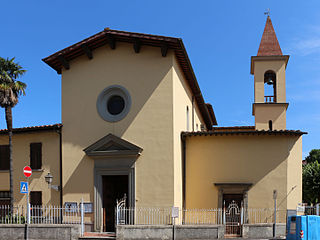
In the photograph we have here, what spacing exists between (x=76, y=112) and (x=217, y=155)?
272 inches

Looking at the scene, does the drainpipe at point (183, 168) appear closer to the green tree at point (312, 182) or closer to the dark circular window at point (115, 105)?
the dark circular window at point (115, 105)

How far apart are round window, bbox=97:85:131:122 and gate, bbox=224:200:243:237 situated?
641cm

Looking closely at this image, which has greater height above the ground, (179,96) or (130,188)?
(179,96)

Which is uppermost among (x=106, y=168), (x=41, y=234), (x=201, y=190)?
(x=106, y=168)

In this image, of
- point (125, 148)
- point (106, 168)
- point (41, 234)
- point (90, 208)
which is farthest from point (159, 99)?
point (41, 234)

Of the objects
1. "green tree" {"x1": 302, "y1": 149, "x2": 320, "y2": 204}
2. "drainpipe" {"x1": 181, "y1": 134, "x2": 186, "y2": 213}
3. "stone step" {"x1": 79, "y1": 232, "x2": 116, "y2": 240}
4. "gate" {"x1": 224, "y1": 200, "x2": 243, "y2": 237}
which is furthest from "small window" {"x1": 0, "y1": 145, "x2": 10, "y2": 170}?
"green tree" {"x1": 302, "y1": 149, "x2": 320, "y2": 204}

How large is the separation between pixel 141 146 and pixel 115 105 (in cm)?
241

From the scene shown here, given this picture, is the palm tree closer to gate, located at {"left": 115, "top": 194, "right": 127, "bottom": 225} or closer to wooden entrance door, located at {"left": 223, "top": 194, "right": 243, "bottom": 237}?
gate, located at {"left": 115, "top": 194, "right": 127, "bottom": 225}

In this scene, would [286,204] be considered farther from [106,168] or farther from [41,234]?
[41,234]

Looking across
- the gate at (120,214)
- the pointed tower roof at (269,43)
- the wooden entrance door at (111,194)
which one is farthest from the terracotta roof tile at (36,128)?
the pointed tower roof at (269,43)

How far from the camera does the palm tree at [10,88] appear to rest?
57.3ft

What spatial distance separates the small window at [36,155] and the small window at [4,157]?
5.39 feet

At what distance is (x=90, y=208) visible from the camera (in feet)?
51.8

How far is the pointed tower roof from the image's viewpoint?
24156 mm
